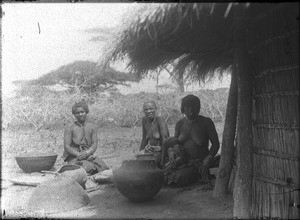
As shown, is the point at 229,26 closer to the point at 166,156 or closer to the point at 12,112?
the point at 166,156

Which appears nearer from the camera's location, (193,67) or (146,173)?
(146,173)

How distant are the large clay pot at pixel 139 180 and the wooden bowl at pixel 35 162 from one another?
280 cm

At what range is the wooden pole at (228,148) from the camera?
490 cm

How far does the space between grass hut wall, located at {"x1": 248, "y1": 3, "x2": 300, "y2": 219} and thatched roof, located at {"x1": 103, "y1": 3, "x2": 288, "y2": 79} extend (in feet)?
0.80

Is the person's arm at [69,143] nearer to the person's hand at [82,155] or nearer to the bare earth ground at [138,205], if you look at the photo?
the person's hand at [82,155]

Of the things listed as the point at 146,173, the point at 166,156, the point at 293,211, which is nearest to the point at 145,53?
the point at 146,173

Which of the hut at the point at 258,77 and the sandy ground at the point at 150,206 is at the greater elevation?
the hut at the point at 258,77

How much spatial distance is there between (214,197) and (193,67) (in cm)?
266

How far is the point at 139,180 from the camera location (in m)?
4.75

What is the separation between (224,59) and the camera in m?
6.26

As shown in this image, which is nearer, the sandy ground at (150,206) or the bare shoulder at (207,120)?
the sandy ground at (150,206)

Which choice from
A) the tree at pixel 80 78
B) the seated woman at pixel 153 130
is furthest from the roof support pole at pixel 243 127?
the tree at pixel 80 78

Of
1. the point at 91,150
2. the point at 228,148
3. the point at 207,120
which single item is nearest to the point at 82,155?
the point at 91,150

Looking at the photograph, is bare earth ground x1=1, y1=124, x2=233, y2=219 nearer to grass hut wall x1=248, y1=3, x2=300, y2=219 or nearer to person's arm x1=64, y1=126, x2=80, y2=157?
grass hut wall x1=248, y1=3, x2=300, y2=219
